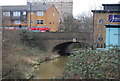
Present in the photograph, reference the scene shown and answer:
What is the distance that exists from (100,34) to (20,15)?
68.0 ft

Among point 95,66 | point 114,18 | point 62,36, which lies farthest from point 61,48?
point 95,66

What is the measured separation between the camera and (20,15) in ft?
128

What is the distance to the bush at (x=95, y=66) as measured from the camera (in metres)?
5.86

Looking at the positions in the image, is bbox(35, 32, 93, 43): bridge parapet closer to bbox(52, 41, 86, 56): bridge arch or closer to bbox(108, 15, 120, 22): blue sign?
bbox(52, 41, 86, 56): bridge arch

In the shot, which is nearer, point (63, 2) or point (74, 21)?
point (74, 21)

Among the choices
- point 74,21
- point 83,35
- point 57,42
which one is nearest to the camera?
point 83,35

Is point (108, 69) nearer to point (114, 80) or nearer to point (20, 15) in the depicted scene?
point (114, 80)

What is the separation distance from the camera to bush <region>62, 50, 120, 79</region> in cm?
586

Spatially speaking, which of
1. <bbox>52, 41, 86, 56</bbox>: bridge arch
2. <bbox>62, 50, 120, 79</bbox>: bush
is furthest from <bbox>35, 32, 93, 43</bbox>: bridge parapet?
<bbox>62, 50, 120, 79</bbox>: bush

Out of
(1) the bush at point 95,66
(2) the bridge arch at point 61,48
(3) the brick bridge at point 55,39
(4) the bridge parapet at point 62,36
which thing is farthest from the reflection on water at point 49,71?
(2) the bridge arch at point 61,48

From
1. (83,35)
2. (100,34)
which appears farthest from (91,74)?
(83,35)

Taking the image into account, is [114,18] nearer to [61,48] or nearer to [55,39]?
[55,39]

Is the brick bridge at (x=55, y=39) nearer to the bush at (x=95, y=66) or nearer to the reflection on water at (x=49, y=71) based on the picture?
the reflection on water at (x=49, y=71)

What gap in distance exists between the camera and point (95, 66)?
6098 millimetres
